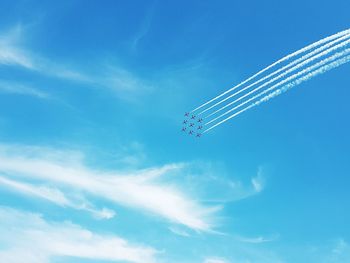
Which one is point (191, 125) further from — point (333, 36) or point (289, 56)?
point (333, 36)

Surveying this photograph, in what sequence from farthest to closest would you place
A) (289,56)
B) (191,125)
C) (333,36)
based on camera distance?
1. (191,125)
2. (289,56)
3. (333,36)

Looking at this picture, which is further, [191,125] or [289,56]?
[191,125]

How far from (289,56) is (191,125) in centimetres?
2890

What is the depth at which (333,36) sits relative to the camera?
115ft

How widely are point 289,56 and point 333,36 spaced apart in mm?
5398

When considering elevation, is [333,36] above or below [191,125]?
below

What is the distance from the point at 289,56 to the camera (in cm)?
3966

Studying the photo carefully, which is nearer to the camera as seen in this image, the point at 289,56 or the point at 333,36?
the point at 333,36

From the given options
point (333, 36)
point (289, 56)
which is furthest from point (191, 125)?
point (333, 36)

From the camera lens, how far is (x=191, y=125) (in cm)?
6631

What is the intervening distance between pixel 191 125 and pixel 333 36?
34210 mm

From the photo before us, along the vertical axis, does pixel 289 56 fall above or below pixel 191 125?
below

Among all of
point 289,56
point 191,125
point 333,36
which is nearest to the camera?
point 333,36
